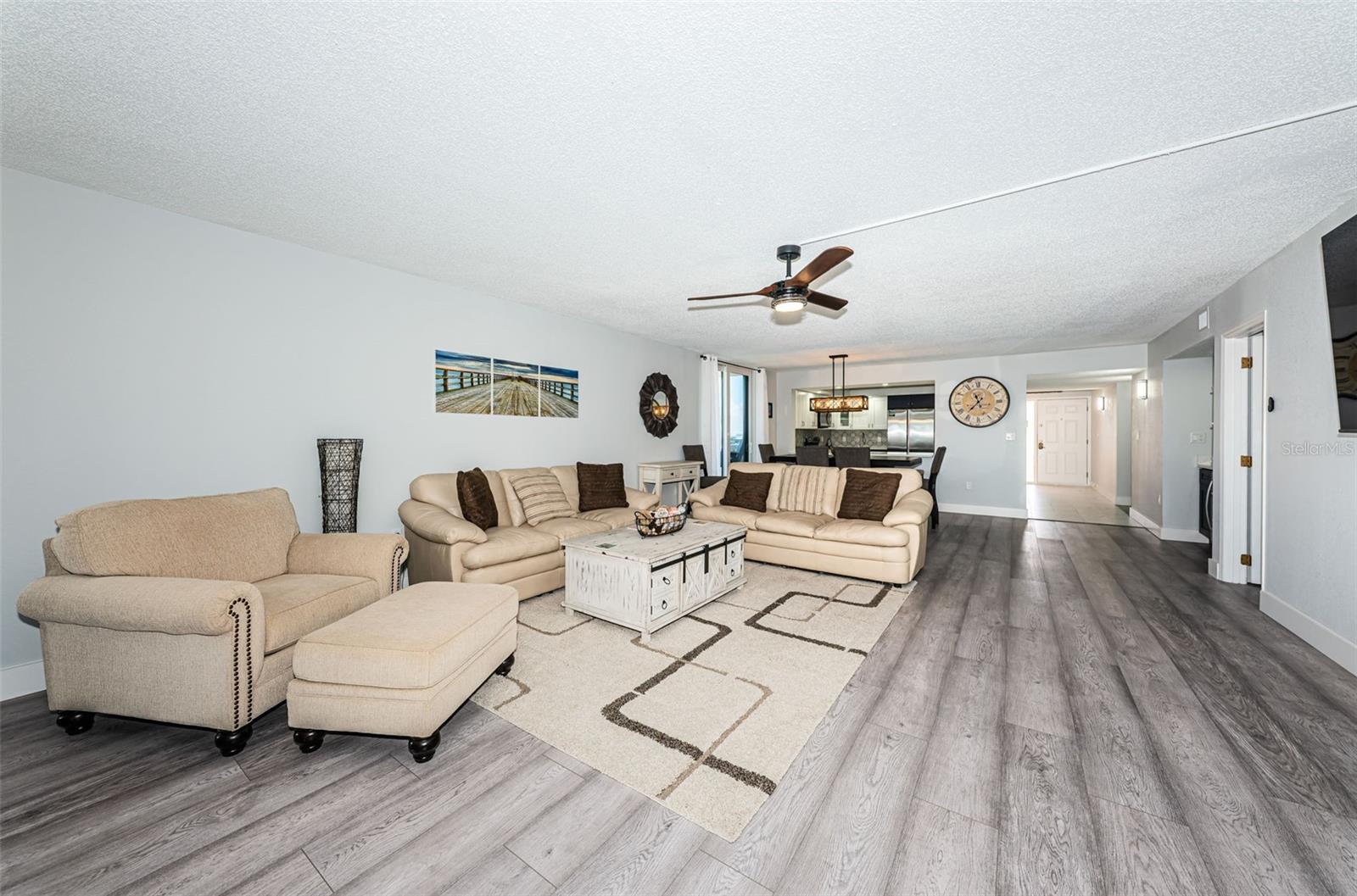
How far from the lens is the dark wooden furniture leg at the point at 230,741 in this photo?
75.7 inches

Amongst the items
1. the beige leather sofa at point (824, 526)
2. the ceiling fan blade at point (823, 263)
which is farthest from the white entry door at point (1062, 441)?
the ceiling fan blade at point (823, 263)

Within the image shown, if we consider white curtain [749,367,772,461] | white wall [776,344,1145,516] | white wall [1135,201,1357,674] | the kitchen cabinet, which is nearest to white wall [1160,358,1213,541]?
white wall [776,344,1145,516]

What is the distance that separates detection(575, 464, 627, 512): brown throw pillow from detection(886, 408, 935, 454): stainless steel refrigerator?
23.1ft

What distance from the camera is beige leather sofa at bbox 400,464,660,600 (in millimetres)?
3402

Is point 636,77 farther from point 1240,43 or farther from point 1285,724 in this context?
point 1285,724

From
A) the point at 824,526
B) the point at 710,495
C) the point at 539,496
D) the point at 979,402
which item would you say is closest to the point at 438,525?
the point at 539,496

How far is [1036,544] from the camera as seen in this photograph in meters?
5.61

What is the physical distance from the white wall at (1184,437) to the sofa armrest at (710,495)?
5171mm

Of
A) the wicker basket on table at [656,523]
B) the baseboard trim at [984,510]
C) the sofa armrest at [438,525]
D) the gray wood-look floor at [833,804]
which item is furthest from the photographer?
the baseboard trim at [984,510]

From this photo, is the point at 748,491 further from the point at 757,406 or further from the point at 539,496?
the point at 757,406

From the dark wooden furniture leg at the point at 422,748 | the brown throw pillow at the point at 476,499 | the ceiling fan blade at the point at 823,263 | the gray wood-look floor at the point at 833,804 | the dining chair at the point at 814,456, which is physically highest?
the ceiling fan blade at the point at 823,263

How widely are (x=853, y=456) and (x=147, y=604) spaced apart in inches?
244

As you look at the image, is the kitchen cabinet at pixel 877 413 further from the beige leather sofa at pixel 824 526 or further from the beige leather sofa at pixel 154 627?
the beige leather sofa at pixel 154 627

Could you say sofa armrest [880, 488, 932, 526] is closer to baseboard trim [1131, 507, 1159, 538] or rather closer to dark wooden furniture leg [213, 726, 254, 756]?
baseboard trim [1131, 507, 1159, 538]
